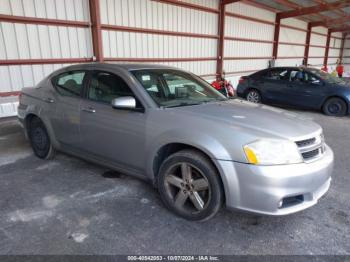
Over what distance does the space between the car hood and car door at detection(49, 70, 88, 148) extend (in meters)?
1.43

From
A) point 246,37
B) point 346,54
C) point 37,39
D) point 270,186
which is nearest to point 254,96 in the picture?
point 246,37

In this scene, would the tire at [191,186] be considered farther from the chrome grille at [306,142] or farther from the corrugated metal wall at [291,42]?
the corrugated metal wall at [291,42]

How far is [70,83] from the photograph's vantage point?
365 centimetres

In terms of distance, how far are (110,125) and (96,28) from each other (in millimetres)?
5745

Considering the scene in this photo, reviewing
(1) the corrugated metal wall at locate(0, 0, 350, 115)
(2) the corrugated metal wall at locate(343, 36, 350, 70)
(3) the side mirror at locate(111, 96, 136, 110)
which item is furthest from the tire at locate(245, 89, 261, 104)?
(2) the corrugated metal wall at locate(343, 36, 350, 70)

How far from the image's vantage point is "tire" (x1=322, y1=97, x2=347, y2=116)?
767 cm

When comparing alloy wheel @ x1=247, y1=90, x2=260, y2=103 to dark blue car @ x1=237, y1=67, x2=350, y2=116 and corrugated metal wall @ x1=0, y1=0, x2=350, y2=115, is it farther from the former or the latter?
corrugated metal wall @ x1=0, y1=0, x2=350, y2=115

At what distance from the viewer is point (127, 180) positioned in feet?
11.5

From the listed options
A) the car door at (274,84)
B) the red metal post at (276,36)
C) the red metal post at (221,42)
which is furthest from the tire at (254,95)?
the red metal post at (276,36)

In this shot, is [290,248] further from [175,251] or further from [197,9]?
[197,9]

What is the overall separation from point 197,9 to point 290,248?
10.5 meters

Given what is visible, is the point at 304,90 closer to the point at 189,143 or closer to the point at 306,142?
the point at 306,142

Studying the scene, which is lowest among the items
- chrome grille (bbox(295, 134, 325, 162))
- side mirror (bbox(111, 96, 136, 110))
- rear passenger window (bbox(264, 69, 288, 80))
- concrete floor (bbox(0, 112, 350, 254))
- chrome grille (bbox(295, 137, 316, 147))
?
concrete floor (bbox(0, 112, 350, 254))

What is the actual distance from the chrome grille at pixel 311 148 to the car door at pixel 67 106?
8.23 ft
